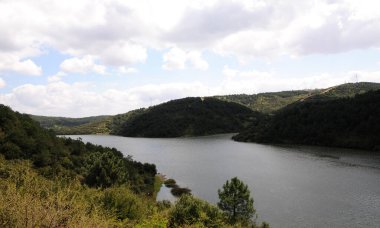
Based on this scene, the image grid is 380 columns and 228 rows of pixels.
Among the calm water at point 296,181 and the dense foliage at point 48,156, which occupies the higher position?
the dense foliage at point 48,156

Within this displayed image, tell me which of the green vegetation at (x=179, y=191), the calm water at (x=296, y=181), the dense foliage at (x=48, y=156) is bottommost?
the green vegetation at (x=179, y=191)

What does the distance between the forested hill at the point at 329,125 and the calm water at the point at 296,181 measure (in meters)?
15.6

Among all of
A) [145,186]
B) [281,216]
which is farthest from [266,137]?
[281,216]

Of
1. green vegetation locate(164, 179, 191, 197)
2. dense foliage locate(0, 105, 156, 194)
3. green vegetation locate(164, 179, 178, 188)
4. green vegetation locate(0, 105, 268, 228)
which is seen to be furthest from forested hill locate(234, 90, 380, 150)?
dense foliage locate(0, 105, 156, 194)

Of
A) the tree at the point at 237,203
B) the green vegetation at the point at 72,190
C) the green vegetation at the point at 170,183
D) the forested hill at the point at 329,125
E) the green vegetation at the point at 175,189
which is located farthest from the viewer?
the forested hill at the point at 329,125

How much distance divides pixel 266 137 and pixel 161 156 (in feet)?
177

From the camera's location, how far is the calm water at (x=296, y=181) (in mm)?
44375

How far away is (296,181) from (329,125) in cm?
7101

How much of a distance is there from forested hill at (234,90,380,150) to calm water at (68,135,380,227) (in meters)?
15.6

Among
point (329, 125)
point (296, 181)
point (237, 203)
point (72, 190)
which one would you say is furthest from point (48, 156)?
point (329, 125)

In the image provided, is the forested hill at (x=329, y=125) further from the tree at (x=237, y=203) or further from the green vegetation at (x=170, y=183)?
the tree at (x=237, y=203)

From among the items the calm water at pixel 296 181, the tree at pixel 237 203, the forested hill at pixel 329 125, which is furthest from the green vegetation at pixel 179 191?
the forested hill at pixel 329 125

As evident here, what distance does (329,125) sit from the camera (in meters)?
128

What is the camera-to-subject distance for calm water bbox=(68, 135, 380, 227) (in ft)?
146
